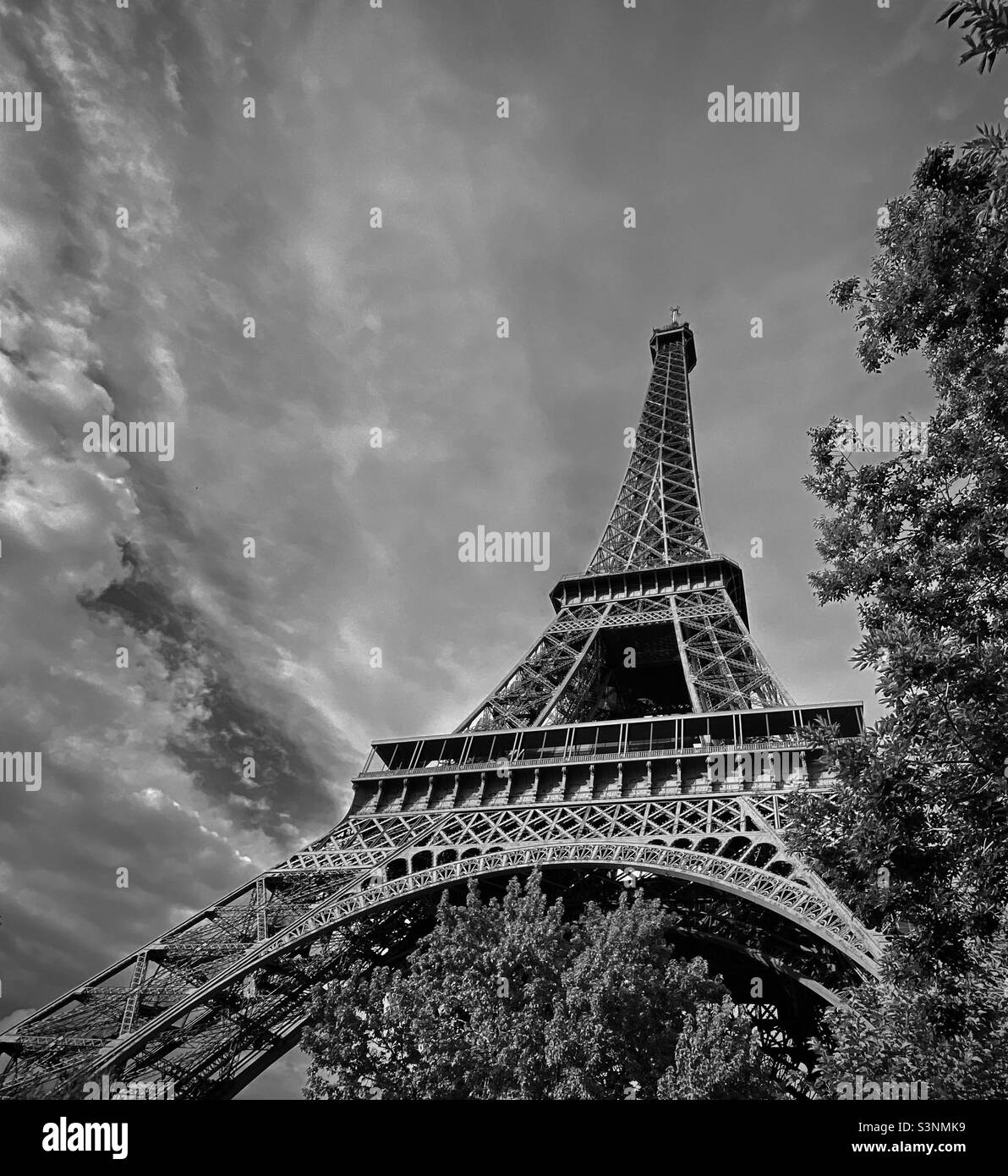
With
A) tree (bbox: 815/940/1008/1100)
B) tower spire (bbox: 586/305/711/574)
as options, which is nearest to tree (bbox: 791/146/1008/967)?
tree (bbox: 815/940/1008/1100)

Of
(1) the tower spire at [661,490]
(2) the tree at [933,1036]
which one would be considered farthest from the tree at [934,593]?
(1) the tower spire at [661,490]

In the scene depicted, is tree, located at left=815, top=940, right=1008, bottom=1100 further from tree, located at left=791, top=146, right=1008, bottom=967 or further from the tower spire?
the tower spire

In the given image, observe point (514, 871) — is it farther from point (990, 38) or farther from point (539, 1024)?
point (990, 38)

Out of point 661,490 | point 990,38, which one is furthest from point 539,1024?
point 661,490

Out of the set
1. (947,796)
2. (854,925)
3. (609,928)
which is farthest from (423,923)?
(947,796)

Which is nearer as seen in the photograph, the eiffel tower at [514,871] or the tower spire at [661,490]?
the eiffel tower at [514,871]

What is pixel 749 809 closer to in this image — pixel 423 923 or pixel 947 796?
pixel 423 923

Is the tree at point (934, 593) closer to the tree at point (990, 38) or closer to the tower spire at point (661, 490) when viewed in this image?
the tree at point (990, 38)
